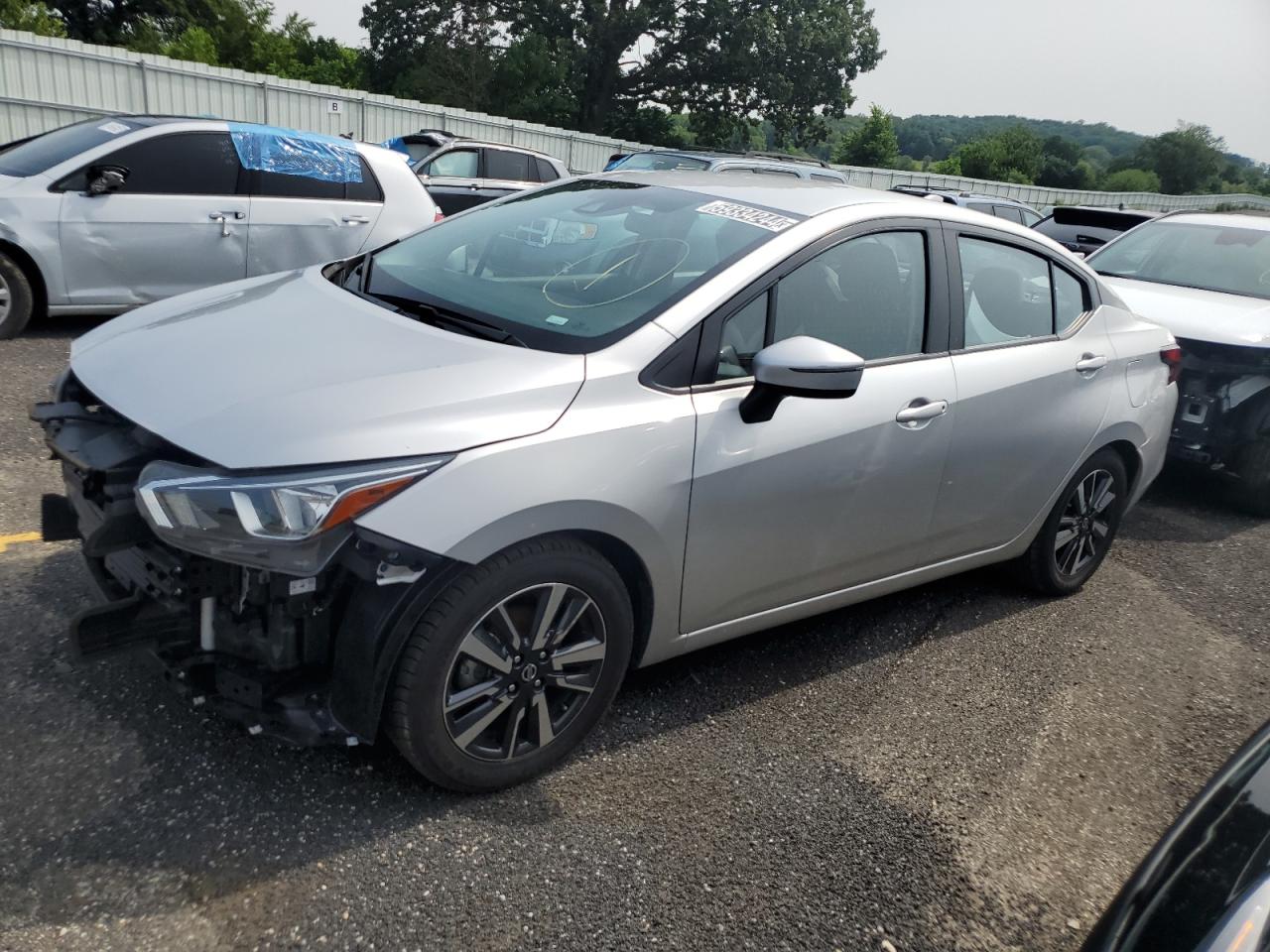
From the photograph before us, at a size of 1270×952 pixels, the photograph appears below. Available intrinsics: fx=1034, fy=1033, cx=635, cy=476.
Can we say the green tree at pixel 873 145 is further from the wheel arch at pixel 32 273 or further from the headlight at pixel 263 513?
the headlight at pixel 263 513

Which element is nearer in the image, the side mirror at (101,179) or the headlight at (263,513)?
the headlight at (263,513)

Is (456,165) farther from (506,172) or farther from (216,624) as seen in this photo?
(216,624)

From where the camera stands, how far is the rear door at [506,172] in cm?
1430

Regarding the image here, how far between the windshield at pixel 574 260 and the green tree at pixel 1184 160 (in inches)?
2912

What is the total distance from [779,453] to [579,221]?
1.18m

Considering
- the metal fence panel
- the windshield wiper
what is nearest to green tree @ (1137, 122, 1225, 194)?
the metal fence panel

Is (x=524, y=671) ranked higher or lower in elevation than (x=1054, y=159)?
lower

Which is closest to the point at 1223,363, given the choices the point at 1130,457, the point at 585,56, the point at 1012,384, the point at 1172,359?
the point at 1172,359

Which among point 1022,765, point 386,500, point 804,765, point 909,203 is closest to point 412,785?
point 386,500

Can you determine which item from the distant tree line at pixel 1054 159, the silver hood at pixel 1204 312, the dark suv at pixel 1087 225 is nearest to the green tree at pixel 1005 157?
the distant tree line at pixel 1054 159

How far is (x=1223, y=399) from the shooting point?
6078mm

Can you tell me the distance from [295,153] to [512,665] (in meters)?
6.14

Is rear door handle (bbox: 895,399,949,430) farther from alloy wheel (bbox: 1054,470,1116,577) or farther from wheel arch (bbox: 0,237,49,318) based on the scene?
wheel arch (bbox: 0,237,49,318)

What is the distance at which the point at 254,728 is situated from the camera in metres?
2.50
